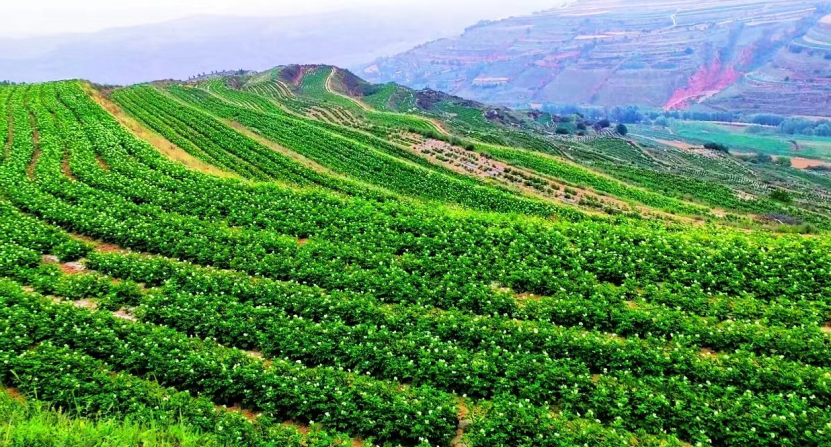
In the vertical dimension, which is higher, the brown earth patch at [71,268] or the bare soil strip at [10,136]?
the bare soil strip at [10,136]

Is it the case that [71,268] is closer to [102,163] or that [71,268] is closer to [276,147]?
[102,163]

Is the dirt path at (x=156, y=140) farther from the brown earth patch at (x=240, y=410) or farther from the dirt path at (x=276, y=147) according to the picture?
the brown earth patch at (x=240, y=410)

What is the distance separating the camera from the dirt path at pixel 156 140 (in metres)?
41.2

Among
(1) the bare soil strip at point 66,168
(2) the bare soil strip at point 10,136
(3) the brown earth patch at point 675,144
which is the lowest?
(3) the brown earth patch at point 675,144

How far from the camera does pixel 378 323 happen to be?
16797mm

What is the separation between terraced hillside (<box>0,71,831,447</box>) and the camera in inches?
490

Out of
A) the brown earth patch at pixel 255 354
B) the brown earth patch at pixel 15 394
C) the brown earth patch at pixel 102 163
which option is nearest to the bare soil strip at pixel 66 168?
the brown earth patch at pixel 102 163

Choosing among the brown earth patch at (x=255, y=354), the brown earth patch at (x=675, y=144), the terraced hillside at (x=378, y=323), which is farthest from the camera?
the brown earth patch at (x=675, y=144)

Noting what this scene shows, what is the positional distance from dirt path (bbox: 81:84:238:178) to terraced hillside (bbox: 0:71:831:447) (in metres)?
8.19

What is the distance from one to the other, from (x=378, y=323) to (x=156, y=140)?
43.1 m

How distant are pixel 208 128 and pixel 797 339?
2332 inches

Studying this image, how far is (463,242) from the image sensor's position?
2261 cm

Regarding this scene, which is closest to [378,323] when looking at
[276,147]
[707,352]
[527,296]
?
[527,296]

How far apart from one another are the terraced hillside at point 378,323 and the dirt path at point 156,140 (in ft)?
26.9
